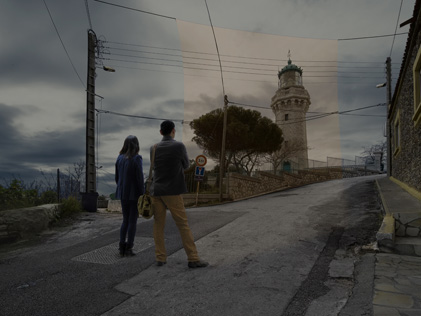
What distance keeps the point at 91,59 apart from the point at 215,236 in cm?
1059

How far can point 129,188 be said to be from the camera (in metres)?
4.27

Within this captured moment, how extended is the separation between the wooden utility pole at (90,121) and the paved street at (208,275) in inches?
227

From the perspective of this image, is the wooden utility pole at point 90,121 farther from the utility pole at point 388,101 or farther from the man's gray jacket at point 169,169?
the utility pole at point 388,101

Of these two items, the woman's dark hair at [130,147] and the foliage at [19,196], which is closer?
the woman's dark hair at [130,147]

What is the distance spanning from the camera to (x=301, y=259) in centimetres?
395

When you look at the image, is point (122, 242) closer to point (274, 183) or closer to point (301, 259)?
point (301, 259)

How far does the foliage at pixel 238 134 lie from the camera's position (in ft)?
71.7

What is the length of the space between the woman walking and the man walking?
2.08 ft

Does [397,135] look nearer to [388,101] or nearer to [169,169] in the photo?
[388,101]

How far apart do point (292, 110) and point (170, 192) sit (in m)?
35.5

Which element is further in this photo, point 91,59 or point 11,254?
point 91,59

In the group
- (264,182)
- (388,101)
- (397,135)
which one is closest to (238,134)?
(264,182)

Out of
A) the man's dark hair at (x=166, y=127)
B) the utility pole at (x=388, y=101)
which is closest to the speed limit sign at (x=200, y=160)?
the man's dark hair at (x=166, y=127)

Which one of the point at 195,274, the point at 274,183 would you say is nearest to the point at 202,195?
the point at 274,183
